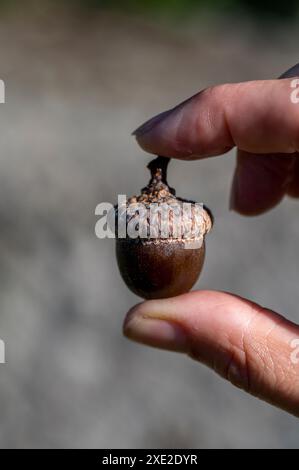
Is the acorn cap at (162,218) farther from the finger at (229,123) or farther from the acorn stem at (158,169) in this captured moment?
the finger at (229,123)

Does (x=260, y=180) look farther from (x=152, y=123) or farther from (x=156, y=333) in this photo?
(x=156, y=333)

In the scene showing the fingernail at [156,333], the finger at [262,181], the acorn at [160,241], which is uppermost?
the finger at [262,181]

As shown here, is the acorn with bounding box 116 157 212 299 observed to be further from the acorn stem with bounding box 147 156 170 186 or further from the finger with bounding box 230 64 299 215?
the finger with bounding box 230 64 299 215

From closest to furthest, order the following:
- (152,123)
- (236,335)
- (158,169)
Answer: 1. (236,335)
2. (158,169)
3. (152,123)

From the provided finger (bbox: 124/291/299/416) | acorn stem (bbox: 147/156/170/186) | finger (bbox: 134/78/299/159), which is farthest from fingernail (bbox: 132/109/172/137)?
finger (bbox: 124/291/299/416)

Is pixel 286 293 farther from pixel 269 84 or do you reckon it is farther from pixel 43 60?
pixel 43 60

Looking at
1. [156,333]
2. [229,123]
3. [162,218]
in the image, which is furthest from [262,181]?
[156,333]

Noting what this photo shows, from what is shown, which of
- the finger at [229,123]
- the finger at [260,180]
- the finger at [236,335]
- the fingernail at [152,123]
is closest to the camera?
the finger at [236,335]

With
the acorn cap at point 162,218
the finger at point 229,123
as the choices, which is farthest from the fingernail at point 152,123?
the acorn cap at point 162,218
